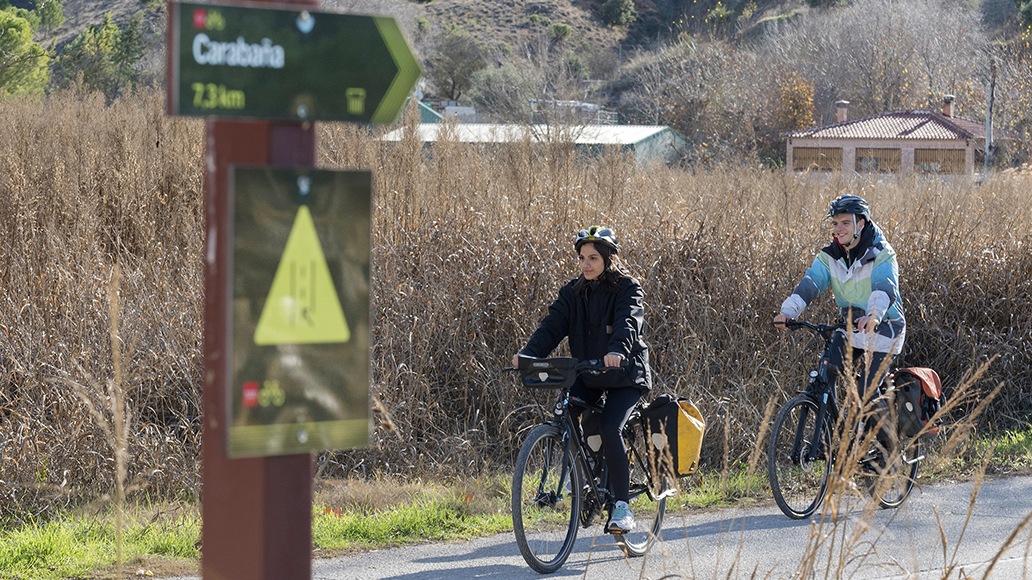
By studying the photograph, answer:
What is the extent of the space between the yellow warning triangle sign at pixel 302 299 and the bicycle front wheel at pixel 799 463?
5378mm

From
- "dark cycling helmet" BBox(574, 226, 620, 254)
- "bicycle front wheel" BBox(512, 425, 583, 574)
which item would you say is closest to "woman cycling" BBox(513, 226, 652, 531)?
"dark cycling helmet" BBox(574, 226, 620, 254)

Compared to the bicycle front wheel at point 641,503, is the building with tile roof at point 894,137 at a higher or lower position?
higher

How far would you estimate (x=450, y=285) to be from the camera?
885 cm

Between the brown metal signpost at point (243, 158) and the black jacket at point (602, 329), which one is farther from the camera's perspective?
the black jacket at point (602, 329)

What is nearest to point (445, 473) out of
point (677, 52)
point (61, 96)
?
point (61, 96)

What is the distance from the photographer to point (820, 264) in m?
7.02

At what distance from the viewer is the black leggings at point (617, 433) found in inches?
221

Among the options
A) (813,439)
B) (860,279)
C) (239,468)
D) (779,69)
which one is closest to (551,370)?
(813,439)

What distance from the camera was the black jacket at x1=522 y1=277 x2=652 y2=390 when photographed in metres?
5.66

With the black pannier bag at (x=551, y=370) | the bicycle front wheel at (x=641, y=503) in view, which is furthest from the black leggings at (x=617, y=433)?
the black pannier bag at (x=551, y=370)

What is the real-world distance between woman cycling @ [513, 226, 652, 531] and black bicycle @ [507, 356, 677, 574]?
108 millimetres

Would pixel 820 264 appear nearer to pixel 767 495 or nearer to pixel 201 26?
pixel 767 495

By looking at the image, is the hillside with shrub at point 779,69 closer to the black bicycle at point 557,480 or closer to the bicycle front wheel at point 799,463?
the bicycle front wheel at point 799,463

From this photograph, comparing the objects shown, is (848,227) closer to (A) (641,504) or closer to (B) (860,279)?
(B) (860,279)
